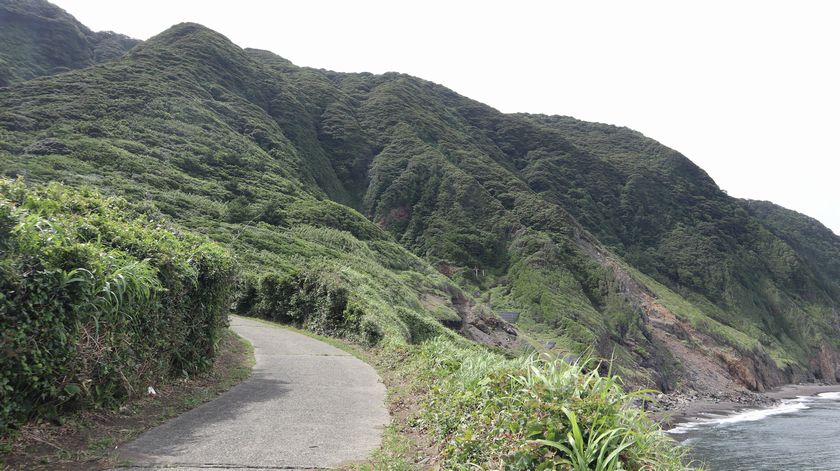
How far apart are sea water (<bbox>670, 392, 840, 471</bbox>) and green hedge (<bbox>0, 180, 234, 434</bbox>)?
20.6m

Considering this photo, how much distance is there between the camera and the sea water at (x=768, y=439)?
Answer: 91.1ft

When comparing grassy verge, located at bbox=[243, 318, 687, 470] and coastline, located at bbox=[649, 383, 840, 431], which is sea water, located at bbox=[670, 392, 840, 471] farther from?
grassy verge, located at bbox=[243, 318, 687, 470]

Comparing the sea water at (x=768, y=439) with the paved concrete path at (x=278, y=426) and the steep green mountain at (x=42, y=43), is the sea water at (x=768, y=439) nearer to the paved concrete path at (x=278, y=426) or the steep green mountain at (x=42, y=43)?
the paved concrete path at (x=278, y=426)

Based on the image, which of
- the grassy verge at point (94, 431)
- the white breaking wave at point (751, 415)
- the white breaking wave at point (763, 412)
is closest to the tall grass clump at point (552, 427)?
the grassy verge at point (94, 431)

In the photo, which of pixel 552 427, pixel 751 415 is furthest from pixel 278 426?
pixel 751 415

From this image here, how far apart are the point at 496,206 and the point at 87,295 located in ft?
232

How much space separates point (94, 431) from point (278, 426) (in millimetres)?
2060

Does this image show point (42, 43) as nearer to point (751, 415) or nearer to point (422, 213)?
point (422, 213)

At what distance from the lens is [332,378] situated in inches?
413

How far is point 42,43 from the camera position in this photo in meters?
96.2

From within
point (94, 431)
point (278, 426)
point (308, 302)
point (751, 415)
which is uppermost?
point (308, 302)

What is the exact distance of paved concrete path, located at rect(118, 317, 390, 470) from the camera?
5.36m

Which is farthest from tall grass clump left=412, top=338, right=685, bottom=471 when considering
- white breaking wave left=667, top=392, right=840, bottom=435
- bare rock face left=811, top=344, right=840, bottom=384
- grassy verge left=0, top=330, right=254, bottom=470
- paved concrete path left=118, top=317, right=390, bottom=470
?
bare rock face left=811, top=344, right=840, bottom=384

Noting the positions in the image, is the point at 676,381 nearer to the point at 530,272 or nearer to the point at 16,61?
the point at 530,272
